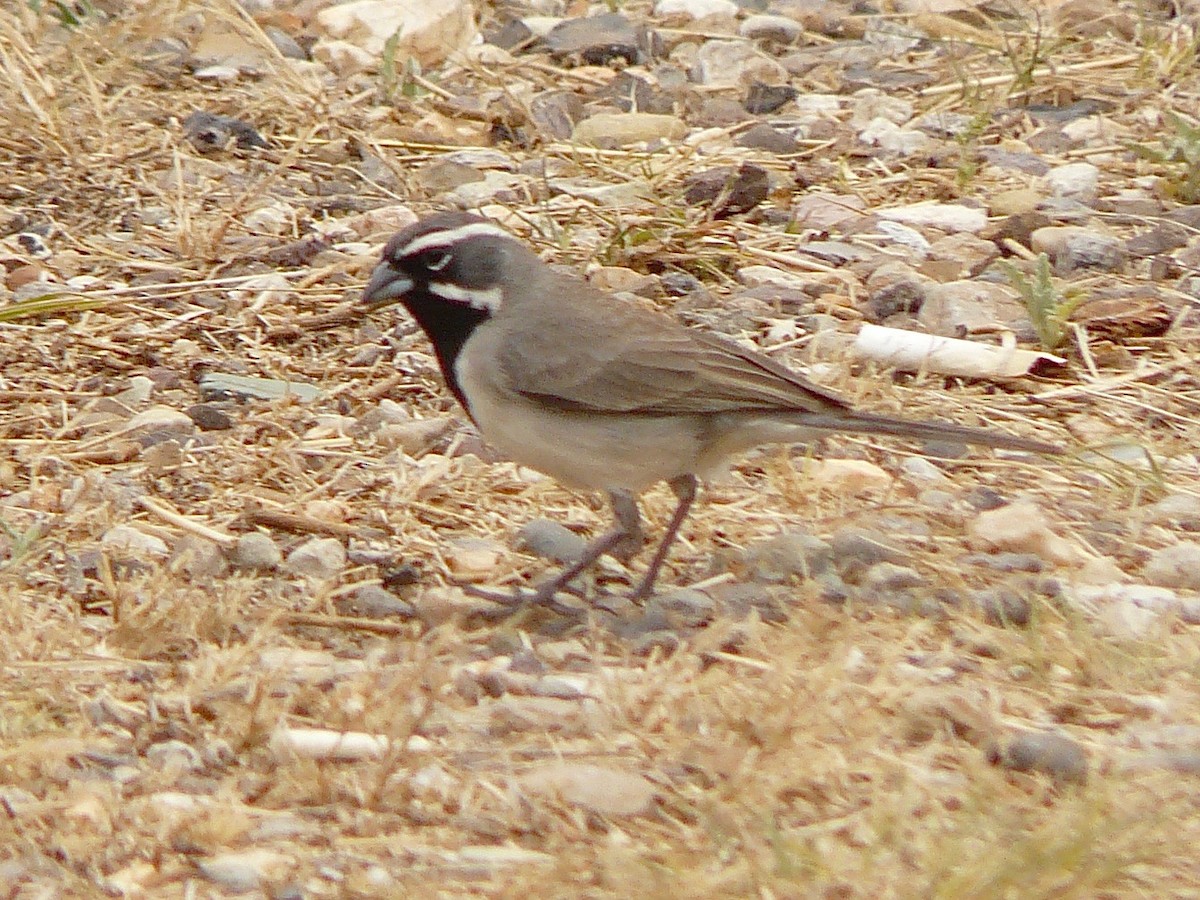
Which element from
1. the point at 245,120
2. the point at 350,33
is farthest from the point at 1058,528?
the point at 350,33

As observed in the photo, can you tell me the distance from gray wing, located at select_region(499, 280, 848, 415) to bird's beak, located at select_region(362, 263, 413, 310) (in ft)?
1.17

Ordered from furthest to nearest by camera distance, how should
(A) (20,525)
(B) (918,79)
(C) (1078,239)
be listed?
(B) (918,79) → (C) (1078,239) → (A) (20,525)

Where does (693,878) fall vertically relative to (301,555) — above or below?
above

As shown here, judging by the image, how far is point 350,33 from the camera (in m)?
10.1

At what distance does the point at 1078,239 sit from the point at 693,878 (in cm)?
471

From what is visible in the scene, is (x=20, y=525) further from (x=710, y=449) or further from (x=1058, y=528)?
(x=1058, y=528)

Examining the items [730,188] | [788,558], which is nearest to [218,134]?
[730,188]

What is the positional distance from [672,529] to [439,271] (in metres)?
1.04

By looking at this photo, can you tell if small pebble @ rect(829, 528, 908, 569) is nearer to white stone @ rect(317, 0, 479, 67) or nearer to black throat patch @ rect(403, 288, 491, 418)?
black throat patch @ rect(403, 288, 491, 418)

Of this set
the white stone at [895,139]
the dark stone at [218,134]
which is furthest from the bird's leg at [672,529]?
the dark stone at [218,134]

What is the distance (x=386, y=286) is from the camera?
19.8ft

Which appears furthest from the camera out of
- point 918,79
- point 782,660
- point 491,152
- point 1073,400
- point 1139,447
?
point 918,79

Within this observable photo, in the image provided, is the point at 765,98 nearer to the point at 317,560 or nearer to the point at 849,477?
the point at 849,477

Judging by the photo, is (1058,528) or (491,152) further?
(491,152)
